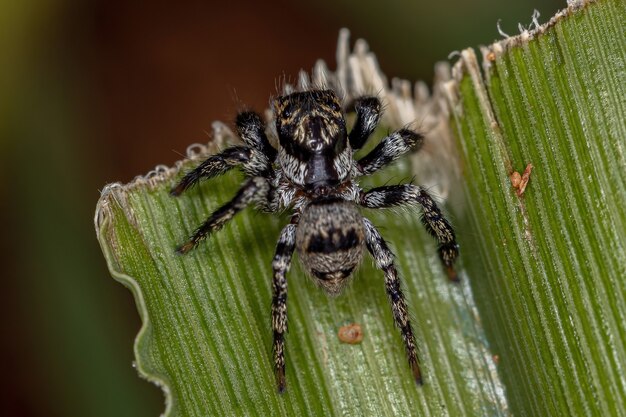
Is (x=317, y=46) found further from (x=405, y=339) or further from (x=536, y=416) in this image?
(x=536, y=416)

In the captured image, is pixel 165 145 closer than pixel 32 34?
No

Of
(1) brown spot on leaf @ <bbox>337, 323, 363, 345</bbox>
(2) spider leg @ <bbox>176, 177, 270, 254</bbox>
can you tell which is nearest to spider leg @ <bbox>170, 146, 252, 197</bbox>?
(2) spider leg @ <bbox>176, 177, 270, 254</bbox>

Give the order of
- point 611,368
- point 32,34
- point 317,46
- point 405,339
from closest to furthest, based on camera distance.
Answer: point 611,368 → point 405,339 → point 32,34 → point 317,46

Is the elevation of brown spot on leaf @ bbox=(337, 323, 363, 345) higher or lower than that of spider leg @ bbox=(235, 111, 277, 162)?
lower

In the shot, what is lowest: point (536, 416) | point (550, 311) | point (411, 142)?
point (536, 416)

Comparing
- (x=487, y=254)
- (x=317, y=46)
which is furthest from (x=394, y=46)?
(x=487, y=254)

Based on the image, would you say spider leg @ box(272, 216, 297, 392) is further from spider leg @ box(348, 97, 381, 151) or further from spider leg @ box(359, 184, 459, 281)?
spider leg @ box(348, 97, 381, 151)

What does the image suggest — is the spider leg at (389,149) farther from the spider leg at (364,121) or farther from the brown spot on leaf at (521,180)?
the brown spot on leaf at (521,180)

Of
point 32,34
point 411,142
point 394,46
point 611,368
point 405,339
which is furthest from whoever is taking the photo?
point 394,46
